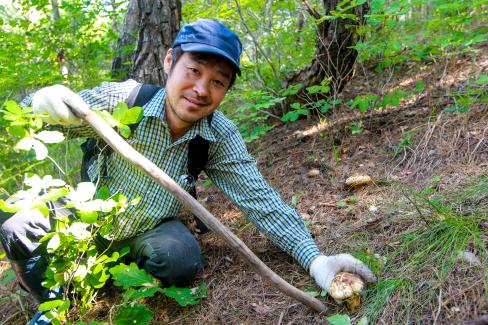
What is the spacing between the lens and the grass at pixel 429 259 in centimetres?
157

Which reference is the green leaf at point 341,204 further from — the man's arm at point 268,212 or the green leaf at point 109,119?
the green leaf at point 109,119

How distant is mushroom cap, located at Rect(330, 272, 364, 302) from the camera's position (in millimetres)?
1693

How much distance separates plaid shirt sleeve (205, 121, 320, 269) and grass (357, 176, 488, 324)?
41 centimetres

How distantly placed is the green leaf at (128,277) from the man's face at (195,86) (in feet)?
3.07

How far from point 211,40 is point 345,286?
1522mm

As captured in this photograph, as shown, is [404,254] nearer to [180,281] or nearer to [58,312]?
[180,281]

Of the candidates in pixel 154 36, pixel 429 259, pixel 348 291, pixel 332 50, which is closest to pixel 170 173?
pixel 348 291

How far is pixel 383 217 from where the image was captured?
7.43 feet

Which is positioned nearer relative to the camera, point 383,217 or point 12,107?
point 12,107

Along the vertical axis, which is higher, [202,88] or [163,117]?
[202,88]

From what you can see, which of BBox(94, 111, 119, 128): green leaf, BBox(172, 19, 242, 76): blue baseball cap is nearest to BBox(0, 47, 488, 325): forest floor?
BBox(94, 111, 119, 128): green leaf

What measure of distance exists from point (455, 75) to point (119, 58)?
4.11 metres

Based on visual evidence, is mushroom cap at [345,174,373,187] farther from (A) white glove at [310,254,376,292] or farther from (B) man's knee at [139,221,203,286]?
(B) man's knee at [139,221,203,286]

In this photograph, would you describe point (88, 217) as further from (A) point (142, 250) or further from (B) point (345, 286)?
(B) point (345, 286)
